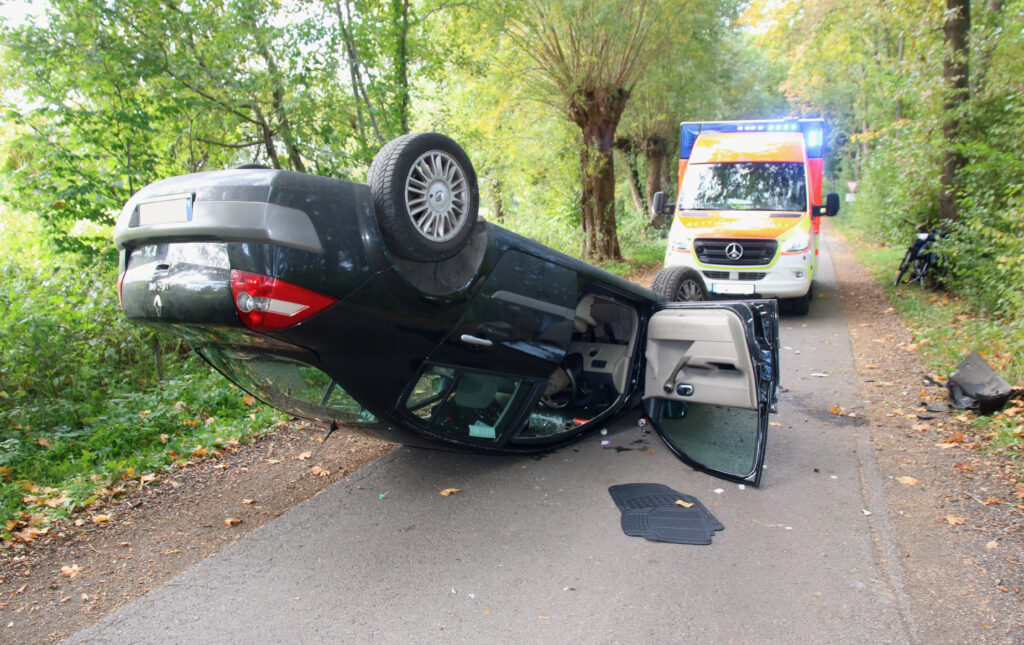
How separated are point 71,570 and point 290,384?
5.07 ft

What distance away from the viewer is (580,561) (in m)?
3.70

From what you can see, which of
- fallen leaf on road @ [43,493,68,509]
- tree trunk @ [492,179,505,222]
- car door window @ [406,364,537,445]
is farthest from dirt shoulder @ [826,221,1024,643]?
tree trunk @ [492,179,505,222]

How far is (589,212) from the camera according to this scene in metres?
17.9

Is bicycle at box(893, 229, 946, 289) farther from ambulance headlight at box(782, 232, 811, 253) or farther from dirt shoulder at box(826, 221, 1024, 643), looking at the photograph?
dirt shoulder at box(826, 221, 1024, 643)

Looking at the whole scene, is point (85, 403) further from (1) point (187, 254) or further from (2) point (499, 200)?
(2) point (499, 200)

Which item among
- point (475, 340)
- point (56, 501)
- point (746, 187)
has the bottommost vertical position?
point (56, 501)

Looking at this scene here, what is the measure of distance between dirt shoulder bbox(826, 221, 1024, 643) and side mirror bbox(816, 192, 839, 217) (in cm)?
428

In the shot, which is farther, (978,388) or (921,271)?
(921,271)

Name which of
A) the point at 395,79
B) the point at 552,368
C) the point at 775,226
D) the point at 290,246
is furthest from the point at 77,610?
the point at 775,226

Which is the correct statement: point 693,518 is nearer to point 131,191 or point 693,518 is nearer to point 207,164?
point 131,191

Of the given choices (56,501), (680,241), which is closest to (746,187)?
(680,241)

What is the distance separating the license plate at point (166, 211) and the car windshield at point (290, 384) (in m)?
0.81

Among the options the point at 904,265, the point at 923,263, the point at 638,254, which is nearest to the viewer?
the point at 923,263

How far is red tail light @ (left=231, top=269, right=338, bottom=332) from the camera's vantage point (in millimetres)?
3061
